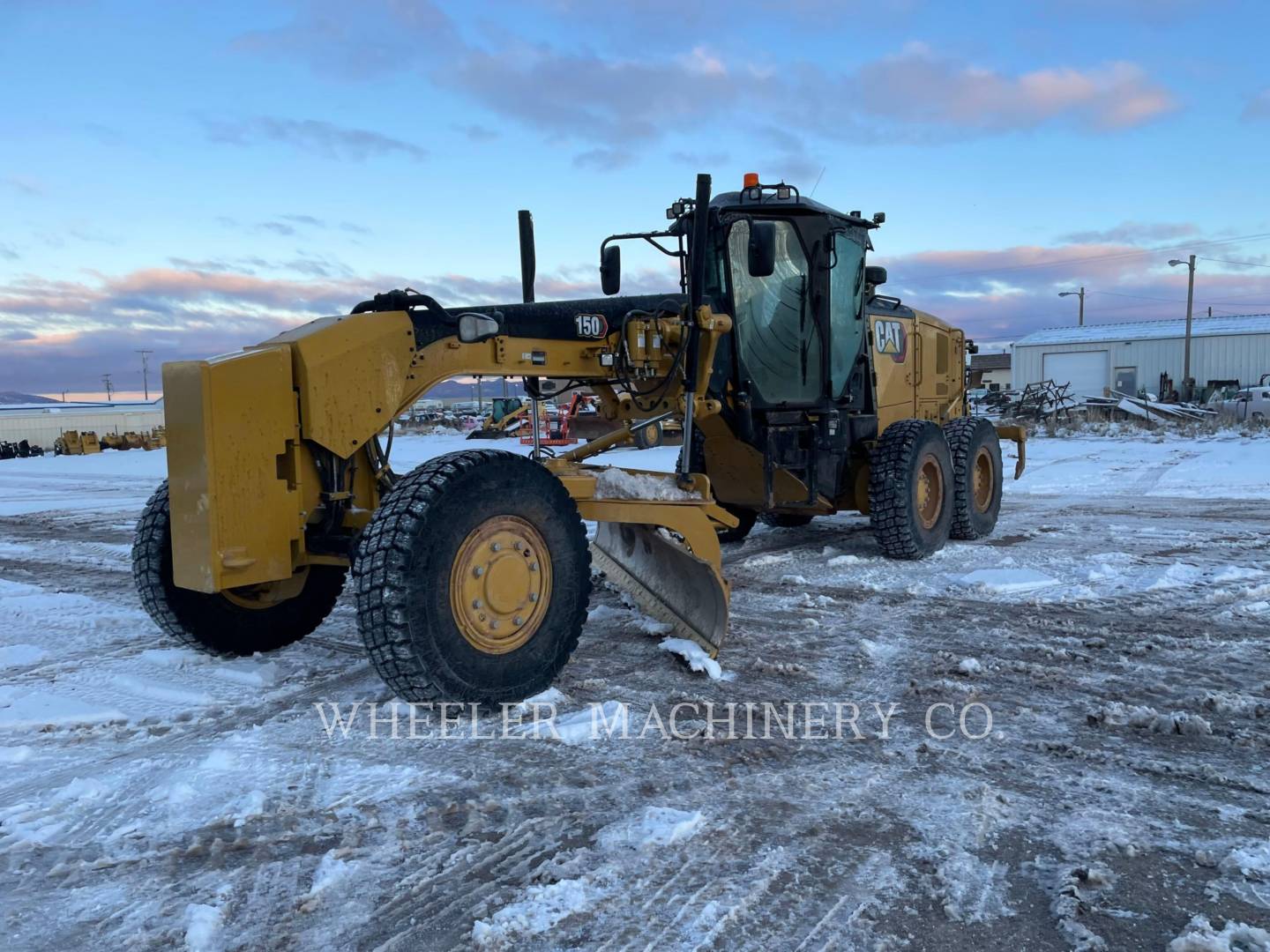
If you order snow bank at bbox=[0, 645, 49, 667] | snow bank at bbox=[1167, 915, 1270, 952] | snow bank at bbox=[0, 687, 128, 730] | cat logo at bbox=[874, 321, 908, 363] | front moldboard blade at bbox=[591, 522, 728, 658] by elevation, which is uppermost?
cat logo at bbox=[874, 321, 908, 363]

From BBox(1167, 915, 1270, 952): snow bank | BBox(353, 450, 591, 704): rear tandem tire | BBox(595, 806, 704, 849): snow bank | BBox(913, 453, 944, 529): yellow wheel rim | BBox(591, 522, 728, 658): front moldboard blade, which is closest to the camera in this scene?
BBox(1167, 915, 1270, 952): snow bank

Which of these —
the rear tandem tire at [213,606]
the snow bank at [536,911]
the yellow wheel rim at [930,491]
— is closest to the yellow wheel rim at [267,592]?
the rear tandem tire at [213,606]

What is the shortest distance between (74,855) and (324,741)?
3.08 feet

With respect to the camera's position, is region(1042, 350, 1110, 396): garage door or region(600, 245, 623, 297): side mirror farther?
region(1042, 350, 1110, 396): garage door

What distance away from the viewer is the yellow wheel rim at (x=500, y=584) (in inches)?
143

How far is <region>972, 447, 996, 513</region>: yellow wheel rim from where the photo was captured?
8570 millimetres

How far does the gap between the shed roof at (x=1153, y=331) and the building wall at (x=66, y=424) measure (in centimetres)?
5214

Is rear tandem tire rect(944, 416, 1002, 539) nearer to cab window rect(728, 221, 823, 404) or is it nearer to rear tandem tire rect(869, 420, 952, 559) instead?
rear tandem tire rect(869, 420, 952, 559)

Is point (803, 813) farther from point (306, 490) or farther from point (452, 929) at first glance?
point (306, 490)

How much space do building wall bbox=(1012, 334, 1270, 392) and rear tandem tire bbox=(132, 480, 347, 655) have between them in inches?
1576

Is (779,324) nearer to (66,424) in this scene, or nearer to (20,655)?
(20,655)

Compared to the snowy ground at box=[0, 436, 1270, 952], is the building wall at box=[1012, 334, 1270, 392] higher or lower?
higher

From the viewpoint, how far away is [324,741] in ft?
11.3

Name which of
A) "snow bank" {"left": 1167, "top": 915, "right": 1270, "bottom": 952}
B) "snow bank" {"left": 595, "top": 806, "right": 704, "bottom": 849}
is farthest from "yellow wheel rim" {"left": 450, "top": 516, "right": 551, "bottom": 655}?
"snow bank" {"left": 1167, "top": 915, "right": 1270, "bottom": 952}
